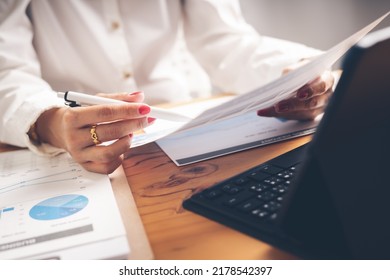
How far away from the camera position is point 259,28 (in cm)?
155

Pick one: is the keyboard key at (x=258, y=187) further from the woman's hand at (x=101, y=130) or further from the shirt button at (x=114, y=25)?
the shirt button at (x=114, y=25)

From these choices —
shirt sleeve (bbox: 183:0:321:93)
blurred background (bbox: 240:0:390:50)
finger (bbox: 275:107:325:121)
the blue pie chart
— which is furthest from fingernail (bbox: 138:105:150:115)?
blurred background (bbox: 240:0:390:50)

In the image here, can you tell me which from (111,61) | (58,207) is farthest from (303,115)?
(111,61)

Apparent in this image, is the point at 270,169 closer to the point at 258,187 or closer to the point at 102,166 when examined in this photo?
the point at 258,187

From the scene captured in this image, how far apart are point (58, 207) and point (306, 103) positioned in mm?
393

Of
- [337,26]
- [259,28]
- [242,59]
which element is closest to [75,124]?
[242,59]

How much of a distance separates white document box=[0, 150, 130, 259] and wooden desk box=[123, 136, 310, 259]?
36 mm

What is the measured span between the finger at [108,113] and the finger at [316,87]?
0.81 ft

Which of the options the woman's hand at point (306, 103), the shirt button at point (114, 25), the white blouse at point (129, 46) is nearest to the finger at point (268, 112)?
the woman's hand at point (306, 103)

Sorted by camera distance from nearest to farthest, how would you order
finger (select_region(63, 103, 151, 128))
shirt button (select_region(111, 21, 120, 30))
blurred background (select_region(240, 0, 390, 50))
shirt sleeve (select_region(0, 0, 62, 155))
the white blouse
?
finger (select_region(63, 103, 151, 128)) < shirt sleeve (select_region(0, 0, 62, 155)) < the white blouse < shirt button (select_region(111, 21, 120, 30)) < blurred background (select_region(240, 0, 390, 50))

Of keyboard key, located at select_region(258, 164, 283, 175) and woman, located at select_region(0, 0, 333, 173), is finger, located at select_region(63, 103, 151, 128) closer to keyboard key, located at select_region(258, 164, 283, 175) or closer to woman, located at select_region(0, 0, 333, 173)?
woman, located at select_region(0, 0, 333, 173)

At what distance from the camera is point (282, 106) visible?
59 cm

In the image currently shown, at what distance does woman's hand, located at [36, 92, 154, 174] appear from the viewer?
47 cm
